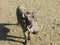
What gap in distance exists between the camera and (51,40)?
22.6 ft

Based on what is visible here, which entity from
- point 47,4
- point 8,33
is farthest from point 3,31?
point 47,4

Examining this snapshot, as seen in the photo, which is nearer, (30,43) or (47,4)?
(30,43)

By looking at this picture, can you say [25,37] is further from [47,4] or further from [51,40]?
[47,4]

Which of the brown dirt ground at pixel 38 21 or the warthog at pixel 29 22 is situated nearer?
the warthog at pixel 29 22

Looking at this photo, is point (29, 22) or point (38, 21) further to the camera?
point (38, 21)

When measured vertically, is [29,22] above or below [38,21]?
above

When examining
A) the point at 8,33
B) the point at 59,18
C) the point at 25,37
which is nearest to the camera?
the point at 25,37

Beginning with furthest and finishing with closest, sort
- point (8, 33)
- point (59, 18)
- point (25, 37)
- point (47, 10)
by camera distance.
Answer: point (47, 10), point (59, 18), point (8, 33), point (25, 37)

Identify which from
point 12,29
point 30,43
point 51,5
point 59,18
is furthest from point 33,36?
point 51,5

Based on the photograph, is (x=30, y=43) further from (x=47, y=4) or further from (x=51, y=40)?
(x=47, y=4)

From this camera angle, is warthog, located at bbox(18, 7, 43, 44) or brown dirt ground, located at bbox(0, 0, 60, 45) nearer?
warthog, located at bbox(18, 7, 43, 44)

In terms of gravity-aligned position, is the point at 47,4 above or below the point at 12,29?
above

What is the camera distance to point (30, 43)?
6.84 meters

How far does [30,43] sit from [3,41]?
3.20ft
